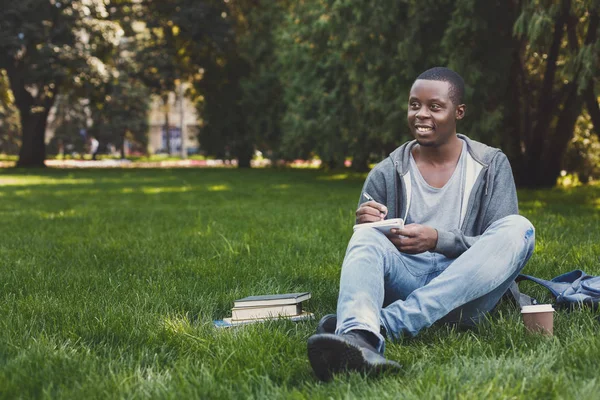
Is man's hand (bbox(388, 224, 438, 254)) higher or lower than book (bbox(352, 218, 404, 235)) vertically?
lower

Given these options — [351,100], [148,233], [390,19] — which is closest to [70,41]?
[351,100]

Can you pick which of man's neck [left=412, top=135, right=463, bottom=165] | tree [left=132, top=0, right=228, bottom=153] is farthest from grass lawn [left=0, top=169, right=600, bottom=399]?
tree [left=132, top=0, right=228, bottom=153]

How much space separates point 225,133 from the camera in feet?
116

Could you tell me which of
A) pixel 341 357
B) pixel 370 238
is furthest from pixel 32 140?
pixel 341 357

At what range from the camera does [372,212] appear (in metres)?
3.68

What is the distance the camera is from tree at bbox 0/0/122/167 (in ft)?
87.9

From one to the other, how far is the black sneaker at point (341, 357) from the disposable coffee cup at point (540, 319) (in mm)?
837

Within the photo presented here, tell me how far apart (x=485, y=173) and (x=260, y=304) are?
1313mm

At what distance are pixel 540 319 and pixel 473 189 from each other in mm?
725

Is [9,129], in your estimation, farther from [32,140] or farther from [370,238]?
[370,238]

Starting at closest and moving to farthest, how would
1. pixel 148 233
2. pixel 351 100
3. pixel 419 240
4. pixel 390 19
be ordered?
pixel 419 240 → pixel 148 233 → pixel 390 19 → pixel 351 100

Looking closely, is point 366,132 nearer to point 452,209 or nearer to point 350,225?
point 350,225

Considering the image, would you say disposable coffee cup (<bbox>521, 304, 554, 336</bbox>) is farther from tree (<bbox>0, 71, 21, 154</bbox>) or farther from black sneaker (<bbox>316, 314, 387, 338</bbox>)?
tree (<bbox>0, 71, 21, 154</bbox>)

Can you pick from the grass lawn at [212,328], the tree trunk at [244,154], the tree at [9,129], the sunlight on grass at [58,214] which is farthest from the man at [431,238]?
the tree at [9,129]
